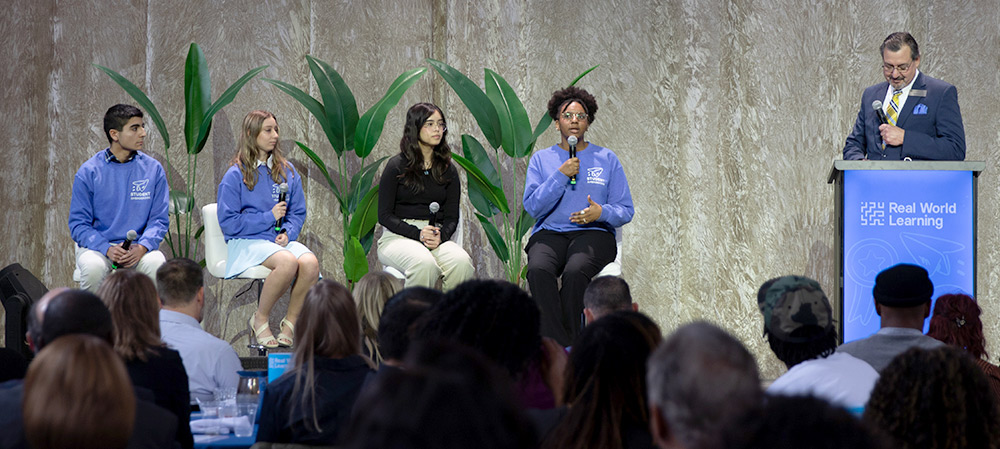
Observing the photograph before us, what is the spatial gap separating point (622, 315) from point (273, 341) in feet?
10.7

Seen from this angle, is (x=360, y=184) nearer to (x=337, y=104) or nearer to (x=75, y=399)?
(x=337, y=104)

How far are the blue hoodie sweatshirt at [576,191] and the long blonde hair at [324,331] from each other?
2.36 m

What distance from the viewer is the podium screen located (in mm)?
3762

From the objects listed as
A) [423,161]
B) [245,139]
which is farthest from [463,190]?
[245,139]

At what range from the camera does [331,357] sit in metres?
2.13

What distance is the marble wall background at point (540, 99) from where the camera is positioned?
18.1 feet

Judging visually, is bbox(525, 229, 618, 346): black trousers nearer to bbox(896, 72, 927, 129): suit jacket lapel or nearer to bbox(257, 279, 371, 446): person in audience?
bbox(896, 72, 927, 129): suit jacket lapel

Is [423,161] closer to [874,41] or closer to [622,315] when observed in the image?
[874,41]

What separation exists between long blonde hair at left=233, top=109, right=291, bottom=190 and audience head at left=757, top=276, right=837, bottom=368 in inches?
125

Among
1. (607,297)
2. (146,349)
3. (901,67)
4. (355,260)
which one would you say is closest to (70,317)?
(146,349)

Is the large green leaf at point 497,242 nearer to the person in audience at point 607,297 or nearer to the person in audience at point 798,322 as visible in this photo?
the person in audience at point 607,297

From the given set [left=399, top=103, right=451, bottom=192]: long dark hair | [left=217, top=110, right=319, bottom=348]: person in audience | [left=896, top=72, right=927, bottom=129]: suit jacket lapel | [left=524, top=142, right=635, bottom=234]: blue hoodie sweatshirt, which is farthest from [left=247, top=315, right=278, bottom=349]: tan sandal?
[left=896, top=72, right=927, bottom=129]: suit jacket lapel

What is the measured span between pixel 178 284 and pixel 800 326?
1875 mm

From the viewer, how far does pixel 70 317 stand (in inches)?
72.9
